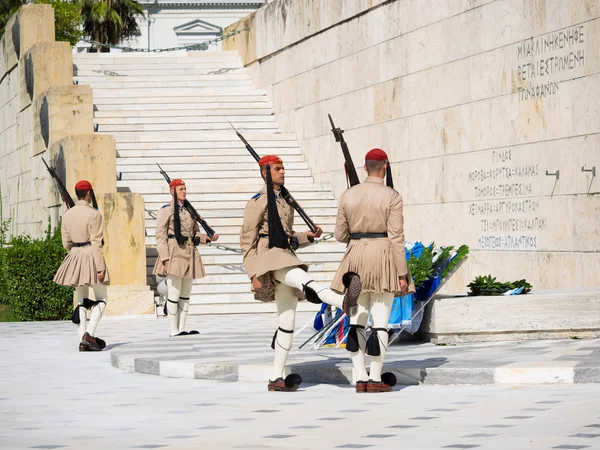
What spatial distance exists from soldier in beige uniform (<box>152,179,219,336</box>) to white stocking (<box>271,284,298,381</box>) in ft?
15.5

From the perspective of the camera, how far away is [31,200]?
1038 inches

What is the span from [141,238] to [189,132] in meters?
6.37

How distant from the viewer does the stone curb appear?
1009 centimetres

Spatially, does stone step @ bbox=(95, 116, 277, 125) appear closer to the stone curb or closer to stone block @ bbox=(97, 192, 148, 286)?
stone block @ bbox=(97, 192, 148, 286)

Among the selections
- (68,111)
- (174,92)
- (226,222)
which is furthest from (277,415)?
(174,92)

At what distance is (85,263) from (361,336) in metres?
4.98

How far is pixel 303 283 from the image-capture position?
1003 cm

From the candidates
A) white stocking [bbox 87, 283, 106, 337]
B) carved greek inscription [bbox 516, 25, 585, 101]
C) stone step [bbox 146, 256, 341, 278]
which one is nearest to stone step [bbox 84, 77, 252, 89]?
stone step [bbox 146, 256, 341, 278]

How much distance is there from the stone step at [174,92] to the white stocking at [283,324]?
57.8 ft

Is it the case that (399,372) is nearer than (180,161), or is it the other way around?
(399,372)

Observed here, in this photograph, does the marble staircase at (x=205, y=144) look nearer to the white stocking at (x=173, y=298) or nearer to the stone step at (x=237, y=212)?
the stone step at (x=237, y=212)

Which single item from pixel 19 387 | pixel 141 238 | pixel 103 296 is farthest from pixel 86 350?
pixel 141 238

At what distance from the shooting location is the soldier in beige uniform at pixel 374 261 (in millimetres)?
9820

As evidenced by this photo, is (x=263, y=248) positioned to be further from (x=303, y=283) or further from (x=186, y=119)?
(x=186, y=119)
